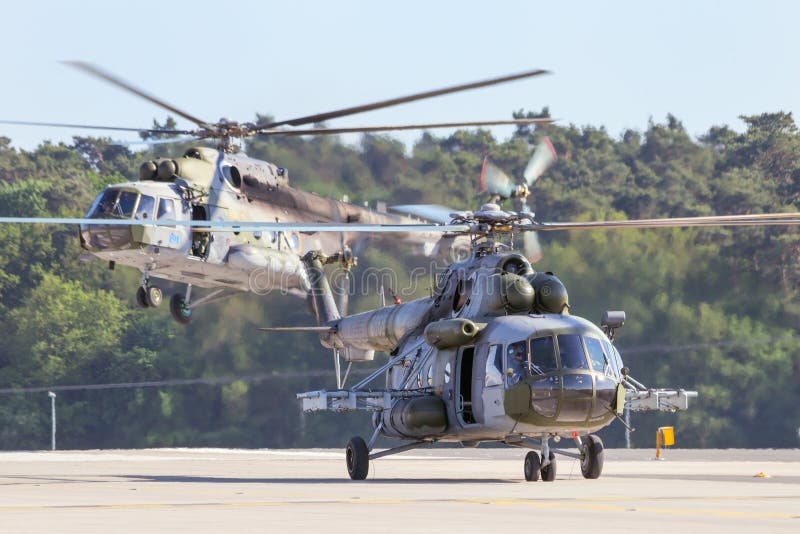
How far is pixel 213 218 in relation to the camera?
3266 cm

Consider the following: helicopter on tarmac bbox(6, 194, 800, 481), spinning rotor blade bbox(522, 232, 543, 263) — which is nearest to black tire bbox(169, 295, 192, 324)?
helicopter on tarmac bbox(6, 194, 800, 481)

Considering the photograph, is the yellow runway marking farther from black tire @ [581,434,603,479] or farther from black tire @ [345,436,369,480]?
black tire @ [345,436,369,480]

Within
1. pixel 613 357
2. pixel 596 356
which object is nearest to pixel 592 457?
pixel 613 357

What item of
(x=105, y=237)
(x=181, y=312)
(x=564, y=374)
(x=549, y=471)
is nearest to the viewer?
(x=564, y=374)

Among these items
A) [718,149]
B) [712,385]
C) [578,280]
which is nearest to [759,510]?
[578,280]

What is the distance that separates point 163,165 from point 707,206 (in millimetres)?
45337

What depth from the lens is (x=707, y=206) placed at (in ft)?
240

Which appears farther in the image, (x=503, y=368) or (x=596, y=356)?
(x=503, y=368)

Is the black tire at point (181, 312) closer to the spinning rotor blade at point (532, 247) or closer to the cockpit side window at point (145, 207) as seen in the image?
the cockpit side window at point (145, 207)

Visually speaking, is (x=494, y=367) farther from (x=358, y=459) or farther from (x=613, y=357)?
(x=358, y=459)

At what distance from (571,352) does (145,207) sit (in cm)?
1404

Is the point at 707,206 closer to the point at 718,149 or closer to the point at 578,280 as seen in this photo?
the point at 718,149

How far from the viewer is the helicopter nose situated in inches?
1233

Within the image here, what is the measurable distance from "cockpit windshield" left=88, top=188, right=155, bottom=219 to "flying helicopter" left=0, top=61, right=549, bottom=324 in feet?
0.07
